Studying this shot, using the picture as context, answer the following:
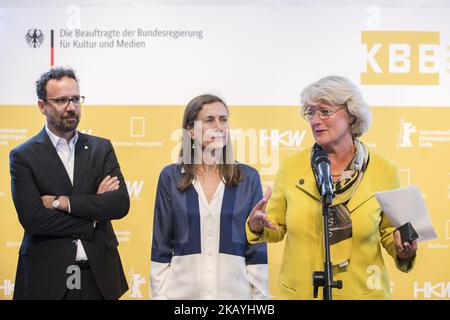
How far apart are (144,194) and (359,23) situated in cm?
200

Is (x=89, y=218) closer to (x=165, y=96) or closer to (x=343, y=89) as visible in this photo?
(x=165, y=96)

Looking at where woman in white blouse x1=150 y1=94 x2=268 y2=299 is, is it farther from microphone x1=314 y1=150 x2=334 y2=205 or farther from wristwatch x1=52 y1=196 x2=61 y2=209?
microphone x1=314 y1=150 x2=334 y2=205

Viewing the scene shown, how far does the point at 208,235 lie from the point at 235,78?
1163 millimetres

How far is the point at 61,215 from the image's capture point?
4016 millimetres

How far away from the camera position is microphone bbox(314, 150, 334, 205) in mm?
2994

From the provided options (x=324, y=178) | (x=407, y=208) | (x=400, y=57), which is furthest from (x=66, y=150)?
(x=400, y=57)

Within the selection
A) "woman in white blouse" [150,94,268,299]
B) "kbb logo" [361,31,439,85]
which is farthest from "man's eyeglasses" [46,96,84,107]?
"kbb logo" [361,31,439,85]

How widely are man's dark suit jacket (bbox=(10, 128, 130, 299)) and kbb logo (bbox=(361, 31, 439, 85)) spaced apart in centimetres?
199

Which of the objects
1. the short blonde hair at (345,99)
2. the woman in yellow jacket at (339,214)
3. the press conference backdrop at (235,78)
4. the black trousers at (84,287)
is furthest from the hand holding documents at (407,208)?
the black trousers at (84,287)

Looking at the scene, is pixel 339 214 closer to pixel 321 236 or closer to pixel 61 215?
pixel 321 236

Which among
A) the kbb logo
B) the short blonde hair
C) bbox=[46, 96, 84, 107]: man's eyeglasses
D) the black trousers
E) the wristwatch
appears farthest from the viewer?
the kbb logo

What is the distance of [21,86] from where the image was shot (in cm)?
443
